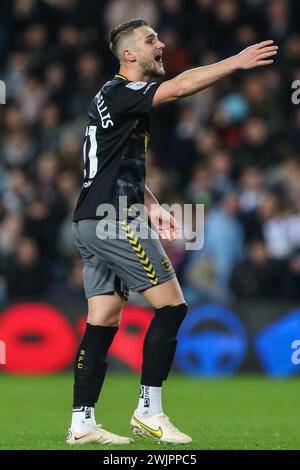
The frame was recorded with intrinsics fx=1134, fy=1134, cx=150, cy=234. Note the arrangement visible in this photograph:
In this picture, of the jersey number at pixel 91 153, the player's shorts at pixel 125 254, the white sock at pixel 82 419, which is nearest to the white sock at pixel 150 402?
the white sock at pixel 82 419

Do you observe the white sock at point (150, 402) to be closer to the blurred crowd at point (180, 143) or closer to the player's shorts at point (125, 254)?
the player's shorts at point (125, 254)

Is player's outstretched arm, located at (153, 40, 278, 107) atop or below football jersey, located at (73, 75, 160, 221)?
atop

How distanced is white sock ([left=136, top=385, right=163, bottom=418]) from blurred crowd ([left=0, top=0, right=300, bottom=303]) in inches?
237

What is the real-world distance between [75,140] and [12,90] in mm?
1541

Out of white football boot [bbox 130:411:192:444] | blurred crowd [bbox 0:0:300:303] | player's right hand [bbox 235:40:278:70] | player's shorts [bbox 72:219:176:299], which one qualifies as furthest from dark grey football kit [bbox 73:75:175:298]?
blurred crowd [bbox 0:0:300:303]

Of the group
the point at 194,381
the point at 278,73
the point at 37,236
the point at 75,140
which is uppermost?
the point at 278,73

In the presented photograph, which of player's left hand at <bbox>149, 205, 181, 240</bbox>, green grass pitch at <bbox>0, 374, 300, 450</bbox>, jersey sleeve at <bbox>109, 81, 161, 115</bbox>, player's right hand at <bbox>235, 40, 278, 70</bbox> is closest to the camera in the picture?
player's right hand at <bbox>235, 40, 278, 70</bbox>

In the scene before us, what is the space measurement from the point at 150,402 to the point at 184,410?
7.67 feet

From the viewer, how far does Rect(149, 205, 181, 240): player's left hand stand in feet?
22.8

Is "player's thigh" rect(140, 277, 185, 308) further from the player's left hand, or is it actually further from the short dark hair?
the short dark hair

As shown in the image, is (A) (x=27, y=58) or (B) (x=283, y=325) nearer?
(B) (x=283, y=325)

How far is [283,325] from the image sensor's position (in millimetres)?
12273

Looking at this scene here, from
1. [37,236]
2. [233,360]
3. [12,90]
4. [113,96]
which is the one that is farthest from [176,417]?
[12,90]

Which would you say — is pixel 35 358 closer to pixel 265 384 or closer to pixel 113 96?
pixel 265 384
